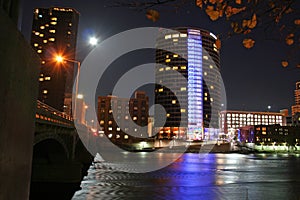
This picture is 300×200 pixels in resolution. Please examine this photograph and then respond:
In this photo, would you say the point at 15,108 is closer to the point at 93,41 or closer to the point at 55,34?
the point at 93,41

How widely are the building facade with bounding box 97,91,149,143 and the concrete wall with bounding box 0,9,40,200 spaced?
18200cm

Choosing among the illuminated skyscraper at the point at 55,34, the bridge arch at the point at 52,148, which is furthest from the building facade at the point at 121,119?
the bridge arch at the point at 52,148

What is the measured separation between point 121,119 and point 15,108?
7497 inches

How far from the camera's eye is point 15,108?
153 inches

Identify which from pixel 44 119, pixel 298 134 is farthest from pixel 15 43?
pixel 298 134

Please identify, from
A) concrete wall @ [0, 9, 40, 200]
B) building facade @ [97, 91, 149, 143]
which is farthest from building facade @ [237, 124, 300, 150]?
concrete wall @ [0, 9, 40, 200]

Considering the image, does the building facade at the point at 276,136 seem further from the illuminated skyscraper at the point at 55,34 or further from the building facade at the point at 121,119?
the illuminated skyscraper at the point at 55,34

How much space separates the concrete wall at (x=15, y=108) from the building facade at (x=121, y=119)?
182001 mm

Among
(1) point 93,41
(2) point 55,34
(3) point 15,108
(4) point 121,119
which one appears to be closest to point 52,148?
(1) point 93,41

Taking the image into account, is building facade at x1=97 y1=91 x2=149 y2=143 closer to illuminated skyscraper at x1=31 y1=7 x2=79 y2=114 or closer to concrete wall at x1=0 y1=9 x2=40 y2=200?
illuminated skyscraper at x1=31 y1=7 x2=79 y2=114

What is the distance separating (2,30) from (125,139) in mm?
183808

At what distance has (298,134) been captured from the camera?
17538 cm

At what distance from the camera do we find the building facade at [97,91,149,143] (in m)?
189

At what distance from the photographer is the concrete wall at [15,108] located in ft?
11.5
